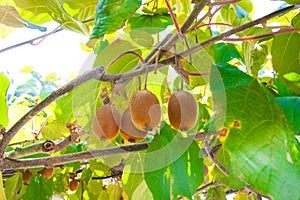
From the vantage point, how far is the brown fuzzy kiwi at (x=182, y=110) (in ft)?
2.30

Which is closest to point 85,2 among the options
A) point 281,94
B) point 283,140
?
point 281,94

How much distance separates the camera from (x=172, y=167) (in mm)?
688

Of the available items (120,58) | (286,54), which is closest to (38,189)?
(120,58)

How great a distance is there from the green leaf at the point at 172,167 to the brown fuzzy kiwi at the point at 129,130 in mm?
36

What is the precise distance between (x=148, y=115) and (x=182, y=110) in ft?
0.20

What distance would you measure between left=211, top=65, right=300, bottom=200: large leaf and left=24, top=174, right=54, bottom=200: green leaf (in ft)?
2.68

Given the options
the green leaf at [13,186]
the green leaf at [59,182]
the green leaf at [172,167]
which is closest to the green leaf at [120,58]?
the green leaf at [172,167]

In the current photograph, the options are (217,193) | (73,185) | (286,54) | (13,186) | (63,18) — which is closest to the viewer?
(63,18)

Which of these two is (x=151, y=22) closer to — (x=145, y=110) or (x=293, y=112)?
(x=145, y=110)

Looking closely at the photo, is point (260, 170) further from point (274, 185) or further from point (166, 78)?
point (166, 78)

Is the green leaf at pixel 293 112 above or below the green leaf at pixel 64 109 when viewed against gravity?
above

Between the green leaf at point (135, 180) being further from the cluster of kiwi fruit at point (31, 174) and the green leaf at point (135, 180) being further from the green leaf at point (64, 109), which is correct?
the cluster of kiwi fruit at point (31, 174)

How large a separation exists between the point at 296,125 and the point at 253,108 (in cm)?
13

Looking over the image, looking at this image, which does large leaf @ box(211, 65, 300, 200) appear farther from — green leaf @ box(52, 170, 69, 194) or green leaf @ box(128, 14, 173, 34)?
green leaf @ box(52, 170, 69, 194)
